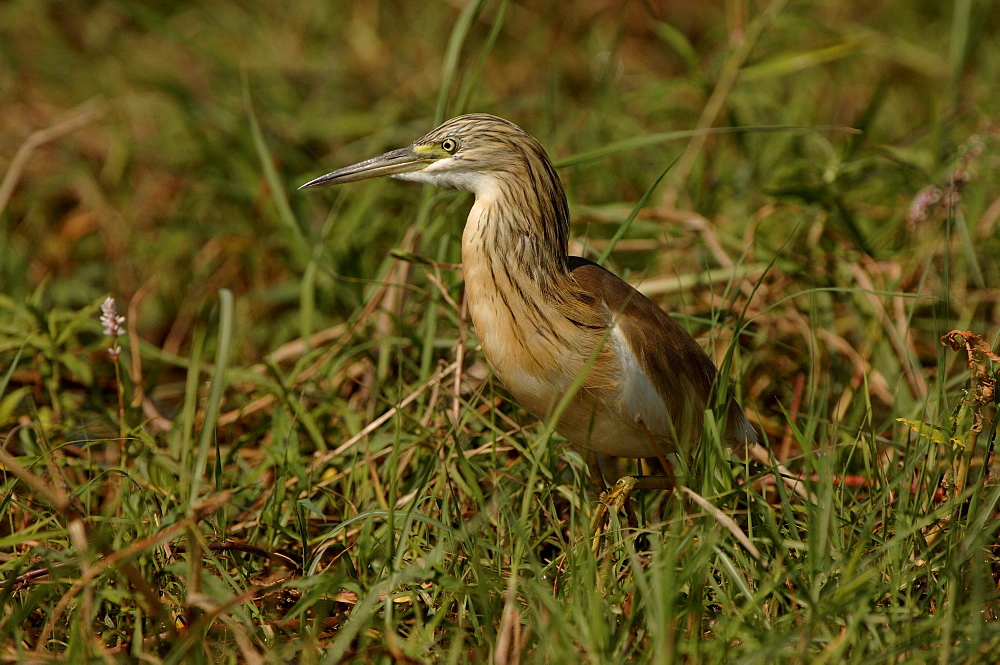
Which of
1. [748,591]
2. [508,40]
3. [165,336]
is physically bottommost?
[165,336]

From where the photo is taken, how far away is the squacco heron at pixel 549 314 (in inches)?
103

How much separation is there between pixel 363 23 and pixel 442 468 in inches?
148

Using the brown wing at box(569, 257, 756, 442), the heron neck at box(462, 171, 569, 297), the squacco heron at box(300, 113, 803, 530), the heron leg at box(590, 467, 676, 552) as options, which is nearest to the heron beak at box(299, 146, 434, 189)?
the squacco heron at box(300, 113, 803, 530)

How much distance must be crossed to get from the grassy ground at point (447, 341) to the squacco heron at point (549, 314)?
0.19 meters

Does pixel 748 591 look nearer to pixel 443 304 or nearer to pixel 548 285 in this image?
pixel 548 285

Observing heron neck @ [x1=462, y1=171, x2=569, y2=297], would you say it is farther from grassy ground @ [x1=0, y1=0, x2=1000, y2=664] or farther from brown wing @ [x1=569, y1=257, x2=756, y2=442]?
grassy ground @ [x1=0, y1=0, x2=1000, y2=664]

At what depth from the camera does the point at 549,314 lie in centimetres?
262

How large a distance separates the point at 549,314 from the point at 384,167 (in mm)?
652

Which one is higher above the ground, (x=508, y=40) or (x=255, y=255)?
(x=508, y=40)

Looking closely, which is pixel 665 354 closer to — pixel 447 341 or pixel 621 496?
pixel 621 496

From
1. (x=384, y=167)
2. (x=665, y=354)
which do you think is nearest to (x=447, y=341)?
(x=384, y=167)

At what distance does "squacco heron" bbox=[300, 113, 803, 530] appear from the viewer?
2.60 meters

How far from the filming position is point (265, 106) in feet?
16.3

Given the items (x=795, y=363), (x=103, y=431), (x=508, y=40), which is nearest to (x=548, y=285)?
(x=795, y=363)
